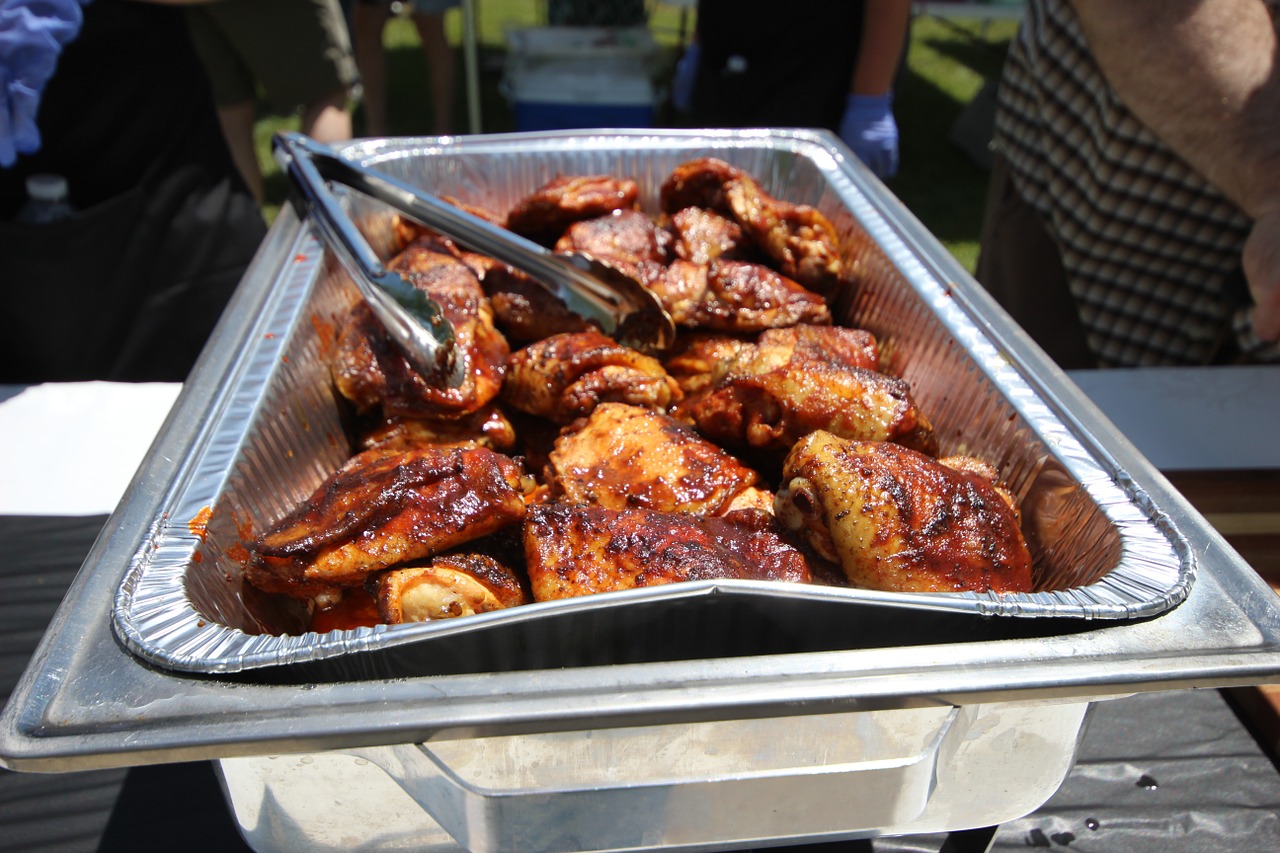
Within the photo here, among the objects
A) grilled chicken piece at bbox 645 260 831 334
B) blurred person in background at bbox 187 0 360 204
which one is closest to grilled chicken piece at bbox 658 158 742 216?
grilled chicken piece at bbox 645 260 831 334

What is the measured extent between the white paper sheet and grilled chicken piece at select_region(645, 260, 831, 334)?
1.35m

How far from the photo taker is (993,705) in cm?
110

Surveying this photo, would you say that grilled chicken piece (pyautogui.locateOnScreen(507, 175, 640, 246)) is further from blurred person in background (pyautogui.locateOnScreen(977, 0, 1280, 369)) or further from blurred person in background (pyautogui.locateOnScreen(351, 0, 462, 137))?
blurred person in background (pyautogui.locateOnScreen(351, 0, 462, 137))

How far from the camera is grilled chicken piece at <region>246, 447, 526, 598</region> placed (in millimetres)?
1268

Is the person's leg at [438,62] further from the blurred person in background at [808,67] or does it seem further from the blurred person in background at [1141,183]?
the blurred person in background at [1141,183]

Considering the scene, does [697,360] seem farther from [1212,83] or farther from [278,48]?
[278,48]

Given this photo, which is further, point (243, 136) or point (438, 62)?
point (438, 62)

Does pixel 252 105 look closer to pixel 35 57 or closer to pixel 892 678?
pixel 35 57

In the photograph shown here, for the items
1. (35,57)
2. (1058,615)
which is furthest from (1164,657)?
(35,57)

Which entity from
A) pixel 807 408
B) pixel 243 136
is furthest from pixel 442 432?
pixel 243 136

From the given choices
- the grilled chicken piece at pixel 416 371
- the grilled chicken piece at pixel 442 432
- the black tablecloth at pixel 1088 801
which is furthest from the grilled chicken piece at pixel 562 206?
the black tablecloth at pixel 1088 801

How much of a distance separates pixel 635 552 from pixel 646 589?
0.19 m

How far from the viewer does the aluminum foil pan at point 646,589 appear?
42.0 inches

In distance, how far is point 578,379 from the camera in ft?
5.65
